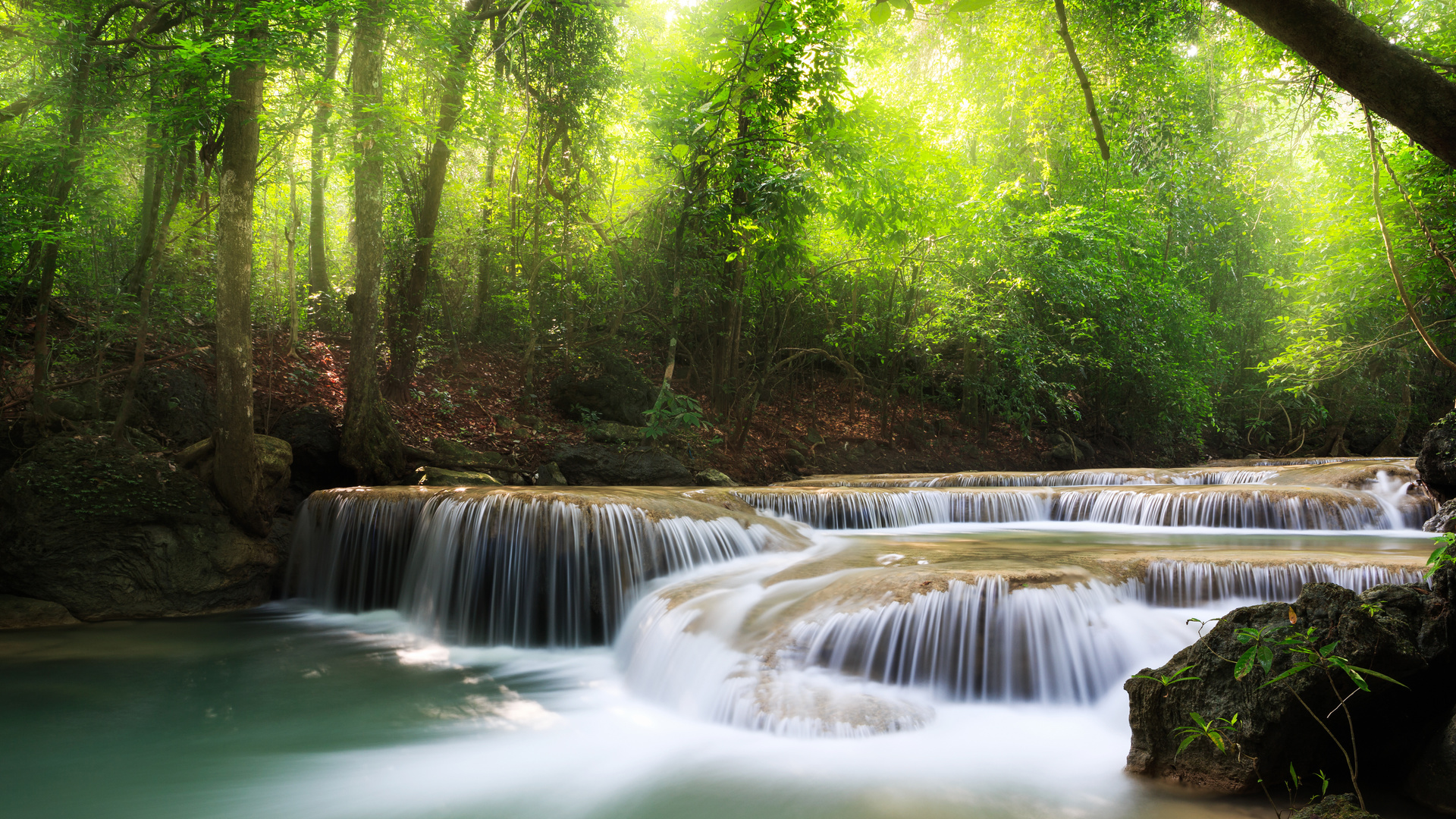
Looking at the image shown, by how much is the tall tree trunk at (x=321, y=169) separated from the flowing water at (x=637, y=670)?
4583 millimetres

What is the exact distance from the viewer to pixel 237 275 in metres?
7.30

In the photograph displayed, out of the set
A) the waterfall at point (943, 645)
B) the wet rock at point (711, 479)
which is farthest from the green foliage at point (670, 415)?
the waterfall at point (943, 645)

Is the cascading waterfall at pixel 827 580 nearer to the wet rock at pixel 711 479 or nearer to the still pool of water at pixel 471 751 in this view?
the still pool of water at pixel 471 751

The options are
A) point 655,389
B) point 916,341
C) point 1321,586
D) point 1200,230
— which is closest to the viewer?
point 1321,586

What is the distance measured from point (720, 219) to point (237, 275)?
5.21 m

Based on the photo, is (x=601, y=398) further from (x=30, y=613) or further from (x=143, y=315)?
(x=30, y=613)

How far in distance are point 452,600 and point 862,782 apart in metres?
4.76

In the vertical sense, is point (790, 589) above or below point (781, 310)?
below

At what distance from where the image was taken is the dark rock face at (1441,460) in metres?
7.14

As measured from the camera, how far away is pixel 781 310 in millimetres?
15281

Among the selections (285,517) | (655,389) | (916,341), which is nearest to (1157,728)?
(285,517)

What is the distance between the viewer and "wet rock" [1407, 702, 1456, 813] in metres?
2.62

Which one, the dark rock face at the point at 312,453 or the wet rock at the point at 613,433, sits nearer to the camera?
the dark rock face at the point at 312,453

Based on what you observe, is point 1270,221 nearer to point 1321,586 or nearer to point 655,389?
point 655,389
